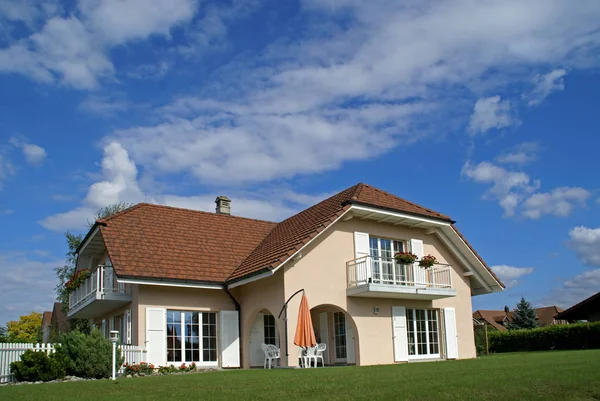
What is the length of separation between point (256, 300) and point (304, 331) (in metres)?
3.01

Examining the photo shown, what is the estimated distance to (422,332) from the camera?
20.6 m

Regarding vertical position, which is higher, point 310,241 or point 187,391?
point 310,241

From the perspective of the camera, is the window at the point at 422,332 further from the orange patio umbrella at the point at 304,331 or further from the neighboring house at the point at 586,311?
the neighboring house at the point at 586,311

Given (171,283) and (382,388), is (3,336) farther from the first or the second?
(382,388)

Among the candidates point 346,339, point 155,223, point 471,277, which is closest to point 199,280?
point 155,223

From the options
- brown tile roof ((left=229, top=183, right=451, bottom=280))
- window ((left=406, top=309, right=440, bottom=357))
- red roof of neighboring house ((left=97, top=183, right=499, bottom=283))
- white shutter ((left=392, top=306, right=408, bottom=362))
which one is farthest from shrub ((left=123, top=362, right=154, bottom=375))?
window ((left=406, top=309, right=440, bottom=357))

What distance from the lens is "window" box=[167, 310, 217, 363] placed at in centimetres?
1828

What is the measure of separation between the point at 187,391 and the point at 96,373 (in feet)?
21.5

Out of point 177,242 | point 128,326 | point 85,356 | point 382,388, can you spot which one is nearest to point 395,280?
point 177,242

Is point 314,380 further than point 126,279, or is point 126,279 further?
point 126,279

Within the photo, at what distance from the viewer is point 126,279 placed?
16.9 m

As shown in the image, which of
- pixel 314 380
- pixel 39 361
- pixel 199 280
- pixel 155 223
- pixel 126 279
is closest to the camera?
pixel 314 380

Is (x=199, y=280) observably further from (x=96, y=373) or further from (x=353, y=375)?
(x=353, y=375)

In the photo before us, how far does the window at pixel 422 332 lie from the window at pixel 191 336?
22.1ft
